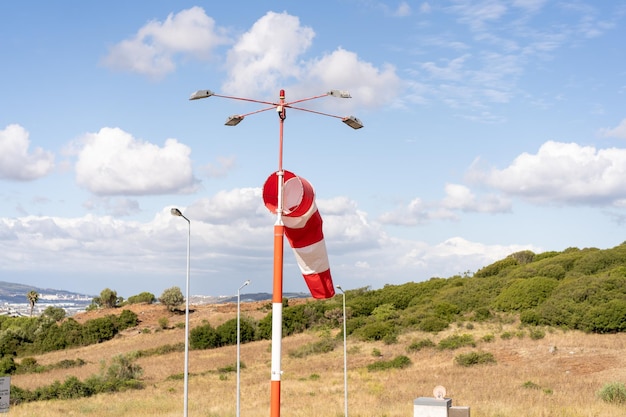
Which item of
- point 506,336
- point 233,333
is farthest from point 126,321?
point 506,336

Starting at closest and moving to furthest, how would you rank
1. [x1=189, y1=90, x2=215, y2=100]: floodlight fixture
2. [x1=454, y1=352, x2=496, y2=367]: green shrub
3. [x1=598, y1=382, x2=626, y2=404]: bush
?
[x1=189, y1=90, x2=215, y2=100]: floodlight fixture → [x1=598, y1=382, x2=626, y2=404]: bush → [x1=454, y1=352, x2=496, y2=367]: green shrub

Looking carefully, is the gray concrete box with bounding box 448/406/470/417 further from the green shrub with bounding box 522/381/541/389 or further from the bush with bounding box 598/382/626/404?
the green shrub with bounding box 522/381/541/389

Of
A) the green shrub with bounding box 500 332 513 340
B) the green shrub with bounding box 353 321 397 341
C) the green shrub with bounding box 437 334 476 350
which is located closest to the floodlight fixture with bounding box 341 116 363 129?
the green shrub with bounding box 437 334 476 350

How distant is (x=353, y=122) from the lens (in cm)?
1263

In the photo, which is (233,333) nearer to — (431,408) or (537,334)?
(537,334)

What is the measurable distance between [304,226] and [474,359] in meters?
44.6

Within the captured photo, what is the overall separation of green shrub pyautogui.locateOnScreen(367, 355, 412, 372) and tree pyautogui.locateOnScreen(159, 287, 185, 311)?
55573 millimetres

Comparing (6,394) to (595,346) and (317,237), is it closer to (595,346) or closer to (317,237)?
(317,237)

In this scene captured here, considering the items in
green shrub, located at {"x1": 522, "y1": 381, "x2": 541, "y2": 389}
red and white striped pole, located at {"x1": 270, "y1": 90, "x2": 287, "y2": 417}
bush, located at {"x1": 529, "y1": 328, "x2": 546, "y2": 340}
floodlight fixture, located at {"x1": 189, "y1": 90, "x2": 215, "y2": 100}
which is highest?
floodlight fixture, located at {"x1": 189, "y1": 90, "x2": 215, "y2": 100}

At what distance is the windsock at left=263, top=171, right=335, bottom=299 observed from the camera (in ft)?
37.7

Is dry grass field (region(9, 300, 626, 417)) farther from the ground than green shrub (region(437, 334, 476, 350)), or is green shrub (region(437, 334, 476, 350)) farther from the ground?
Answer: green shrub (region(437, 334, 476, 350))

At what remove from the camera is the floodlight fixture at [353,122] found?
12586 millimetres

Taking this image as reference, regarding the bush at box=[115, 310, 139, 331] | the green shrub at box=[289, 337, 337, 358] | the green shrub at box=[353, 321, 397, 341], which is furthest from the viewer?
the bush at box=[115, 310, 139, 331]

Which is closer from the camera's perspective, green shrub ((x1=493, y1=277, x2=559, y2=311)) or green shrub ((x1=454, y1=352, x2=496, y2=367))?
green shrub ((x1=454, y1=352, x2=496, y2=367))
